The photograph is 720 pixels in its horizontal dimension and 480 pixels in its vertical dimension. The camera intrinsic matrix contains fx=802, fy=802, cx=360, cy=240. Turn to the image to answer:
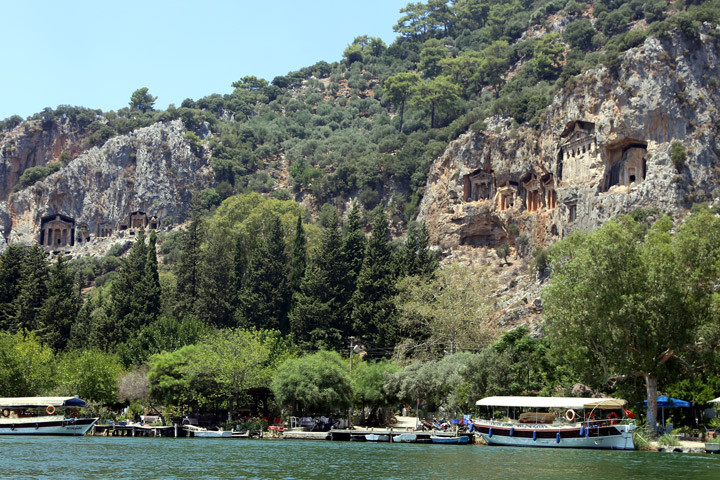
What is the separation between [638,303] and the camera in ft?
A: 153

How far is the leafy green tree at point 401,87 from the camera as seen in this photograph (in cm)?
13550

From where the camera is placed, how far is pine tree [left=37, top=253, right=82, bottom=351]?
76750mm

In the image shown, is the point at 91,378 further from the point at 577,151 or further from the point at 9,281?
the point at 577,151

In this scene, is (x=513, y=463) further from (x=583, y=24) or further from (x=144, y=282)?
(x=583, y=24)

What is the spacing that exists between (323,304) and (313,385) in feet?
59.6

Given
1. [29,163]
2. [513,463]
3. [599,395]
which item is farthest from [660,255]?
[29,163]

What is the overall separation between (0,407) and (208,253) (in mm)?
28945

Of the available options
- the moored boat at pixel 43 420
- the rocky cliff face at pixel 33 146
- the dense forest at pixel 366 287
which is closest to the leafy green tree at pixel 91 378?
the dense forest at pixel 366 287

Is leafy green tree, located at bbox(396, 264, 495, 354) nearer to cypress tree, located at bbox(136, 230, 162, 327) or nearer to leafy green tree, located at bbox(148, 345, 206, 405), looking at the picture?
leafy green tree, located at bbox(148, 345, 206, 405)

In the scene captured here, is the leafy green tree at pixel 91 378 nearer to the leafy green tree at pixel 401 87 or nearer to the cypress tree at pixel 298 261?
the cypress tree at pixel 298 261

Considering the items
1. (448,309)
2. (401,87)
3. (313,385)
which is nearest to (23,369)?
(313,385)

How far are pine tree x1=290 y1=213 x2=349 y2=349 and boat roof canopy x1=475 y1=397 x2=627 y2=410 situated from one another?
24725mm

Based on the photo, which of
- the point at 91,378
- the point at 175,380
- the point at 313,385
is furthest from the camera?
the point at 91,378

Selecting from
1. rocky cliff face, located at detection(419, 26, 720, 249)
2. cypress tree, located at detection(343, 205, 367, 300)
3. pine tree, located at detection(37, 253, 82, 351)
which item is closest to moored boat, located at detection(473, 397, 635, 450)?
cypress tree, located at detection(343, 205, 367, 300)
